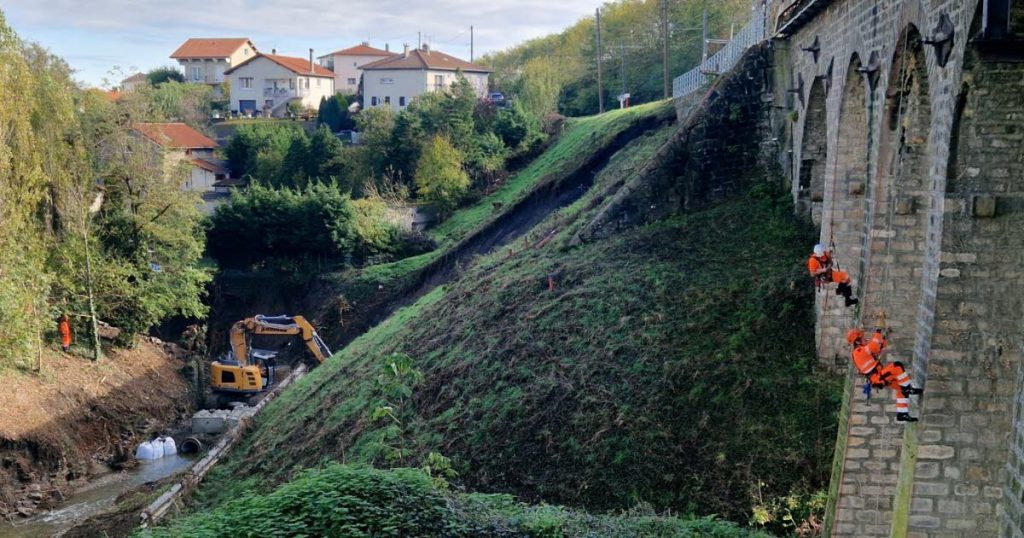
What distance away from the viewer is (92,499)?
2205 cm

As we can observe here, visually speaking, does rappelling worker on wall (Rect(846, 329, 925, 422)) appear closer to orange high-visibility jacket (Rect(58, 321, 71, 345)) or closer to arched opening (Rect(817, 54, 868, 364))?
arched opening (Rect(817, 54, 868, 364))

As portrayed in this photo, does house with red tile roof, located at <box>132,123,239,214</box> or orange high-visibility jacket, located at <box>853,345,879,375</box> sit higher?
house with red tile roof, located at <box>132,123,239,214</box>

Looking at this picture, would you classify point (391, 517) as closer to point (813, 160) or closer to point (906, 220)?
point (906, 220)

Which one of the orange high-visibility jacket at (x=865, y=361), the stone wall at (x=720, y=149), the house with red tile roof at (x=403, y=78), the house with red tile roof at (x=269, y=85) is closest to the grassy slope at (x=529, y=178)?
the stone wall at (x=720, y=149)

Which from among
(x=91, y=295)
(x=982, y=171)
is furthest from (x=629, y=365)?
(x=91, y=295)

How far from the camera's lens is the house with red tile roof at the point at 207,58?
8700 cm

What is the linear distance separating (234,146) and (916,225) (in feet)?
157

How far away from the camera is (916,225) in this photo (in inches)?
376

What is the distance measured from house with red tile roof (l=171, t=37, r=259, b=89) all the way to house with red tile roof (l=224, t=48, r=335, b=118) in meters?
11.8

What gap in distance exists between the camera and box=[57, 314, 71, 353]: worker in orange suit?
27.5 metres

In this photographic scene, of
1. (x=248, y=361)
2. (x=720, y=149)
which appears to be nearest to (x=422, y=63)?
(x=248, y=361)

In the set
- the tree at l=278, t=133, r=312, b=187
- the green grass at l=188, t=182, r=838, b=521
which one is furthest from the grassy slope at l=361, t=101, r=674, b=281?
the green grass at l=188, t=182, r=838, b=521

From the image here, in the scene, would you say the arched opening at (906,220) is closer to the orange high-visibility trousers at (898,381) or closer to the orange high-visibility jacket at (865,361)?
the orange high-visibility jacket at (865,361)

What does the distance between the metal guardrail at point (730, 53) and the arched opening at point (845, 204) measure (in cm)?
825
